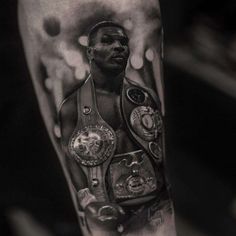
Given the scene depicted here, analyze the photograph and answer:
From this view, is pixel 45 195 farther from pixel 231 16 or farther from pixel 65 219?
pixel 231 16

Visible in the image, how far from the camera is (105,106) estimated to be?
765 mm

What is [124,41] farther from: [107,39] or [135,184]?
[135,184]

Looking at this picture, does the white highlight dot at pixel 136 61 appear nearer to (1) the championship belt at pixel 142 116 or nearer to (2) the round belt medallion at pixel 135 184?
(1) the championship belt at pixel 142 116

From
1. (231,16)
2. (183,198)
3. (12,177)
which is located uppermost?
(231,16)

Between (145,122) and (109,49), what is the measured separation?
0.11m

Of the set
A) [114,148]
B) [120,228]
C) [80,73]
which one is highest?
[80,73]

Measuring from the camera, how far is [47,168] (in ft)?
2.60

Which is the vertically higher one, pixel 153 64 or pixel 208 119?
pixel 153 64

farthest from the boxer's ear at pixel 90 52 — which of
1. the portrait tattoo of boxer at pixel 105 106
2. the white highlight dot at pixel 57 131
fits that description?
the white highlight dot at pixel 57 131

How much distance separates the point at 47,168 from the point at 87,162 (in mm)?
61

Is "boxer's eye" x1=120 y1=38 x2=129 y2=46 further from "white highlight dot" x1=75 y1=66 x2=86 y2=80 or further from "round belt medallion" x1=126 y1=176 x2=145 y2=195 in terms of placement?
"round belt medallion" x1=126 y1=176 x2=145 y2=195

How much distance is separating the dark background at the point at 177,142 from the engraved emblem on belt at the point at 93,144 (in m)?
0.04

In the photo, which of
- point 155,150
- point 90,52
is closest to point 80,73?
point 90,52

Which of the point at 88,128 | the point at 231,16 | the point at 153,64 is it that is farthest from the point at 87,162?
the point at 231,16
